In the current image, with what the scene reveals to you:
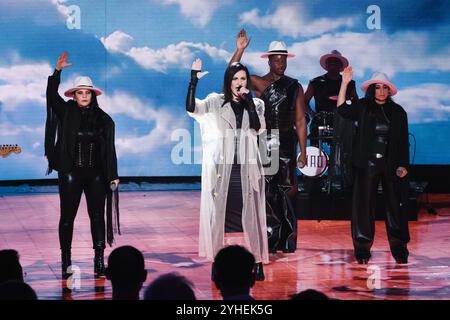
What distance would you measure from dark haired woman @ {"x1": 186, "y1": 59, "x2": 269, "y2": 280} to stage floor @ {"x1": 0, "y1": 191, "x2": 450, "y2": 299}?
1.30ft

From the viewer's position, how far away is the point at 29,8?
13.6 metres

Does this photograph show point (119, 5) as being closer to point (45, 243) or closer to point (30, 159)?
point (30, 159)

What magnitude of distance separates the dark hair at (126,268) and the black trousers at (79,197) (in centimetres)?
283

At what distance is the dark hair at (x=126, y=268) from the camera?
4086 mm

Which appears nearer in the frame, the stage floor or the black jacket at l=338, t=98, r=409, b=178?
the stage floor

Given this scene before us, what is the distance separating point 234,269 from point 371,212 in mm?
3943

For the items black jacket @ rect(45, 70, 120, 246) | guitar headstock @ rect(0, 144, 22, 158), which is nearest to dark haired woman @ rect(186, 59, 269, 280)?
black jacket @ rect(45, 70, 120, 246)

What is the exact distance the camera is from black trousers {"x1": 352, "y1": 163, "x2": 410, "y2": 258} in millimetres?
7629

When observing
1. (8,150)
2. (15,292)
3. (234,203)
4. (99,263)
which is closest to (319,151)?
(234,203)

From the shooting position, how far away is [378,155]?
7.58 m

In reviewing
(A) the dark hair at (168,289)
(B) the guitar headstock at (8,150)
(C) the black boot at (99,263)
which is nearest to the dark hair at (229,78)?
(C) the black boot at (99,263)

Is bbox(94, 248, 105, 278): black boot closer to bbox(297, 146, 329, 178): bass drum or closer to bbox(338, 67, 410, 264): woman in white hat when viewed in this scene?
bbox(338, 67, 410, 264): woman in white hat
